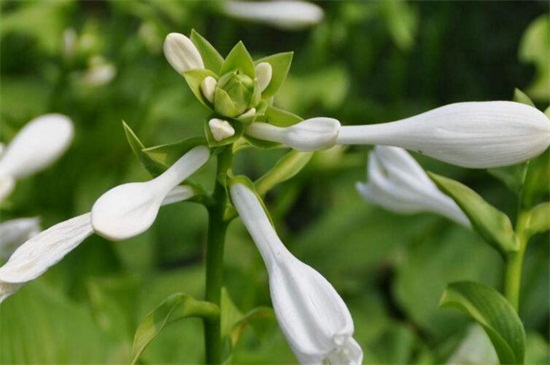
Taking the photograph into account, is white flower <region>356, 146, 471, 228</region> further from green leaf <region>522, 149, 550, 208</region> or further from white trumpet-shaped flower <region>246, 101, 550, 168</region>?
white trumpet-shaped flower <region>246, 101, 550, 168</region>

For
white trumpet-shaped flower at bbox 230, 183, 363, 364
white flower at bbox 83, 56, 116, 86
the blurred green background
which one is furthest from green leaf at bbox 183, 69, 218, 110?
white flower at bbox 83, 56, 116, 86

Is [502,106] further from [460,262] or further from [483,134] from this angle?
[460,262]

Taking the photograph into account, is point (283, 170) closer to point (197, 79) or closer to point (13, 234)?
point (197, 79)

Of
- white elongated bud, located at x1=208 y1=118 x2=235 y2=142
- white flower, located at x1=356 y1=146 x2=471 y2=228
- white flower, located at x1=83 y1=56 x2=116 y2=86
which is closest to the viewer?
white elongated bud, located at x1=208 y1=118 x2=235 y2=142

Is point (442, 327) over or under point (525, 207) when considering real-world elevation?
under

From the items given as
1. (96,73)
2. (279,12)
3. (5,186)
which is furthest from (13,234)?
(279,12)

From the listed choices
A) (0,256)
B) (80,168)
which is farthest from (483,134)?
(80,168)
